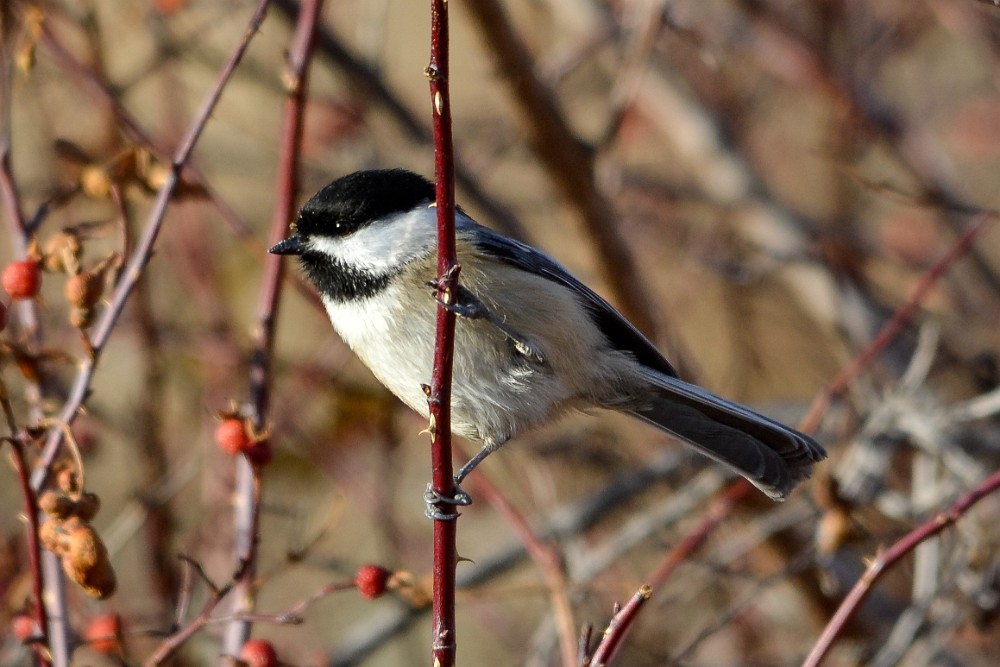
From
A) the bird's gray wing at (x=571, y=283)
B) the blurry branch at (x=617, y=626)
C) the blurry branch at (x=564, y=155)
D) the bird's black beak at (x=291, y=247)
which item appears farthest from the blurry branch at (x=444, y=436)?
the blurry branch at (x=564, y=155)

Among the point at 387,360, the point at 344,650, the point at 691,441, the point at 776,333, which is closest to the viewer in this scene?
the point at 387,360

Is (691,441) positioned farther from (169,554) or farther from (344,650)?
(169,554)

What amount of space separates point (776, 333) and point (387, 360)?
251 centimetres

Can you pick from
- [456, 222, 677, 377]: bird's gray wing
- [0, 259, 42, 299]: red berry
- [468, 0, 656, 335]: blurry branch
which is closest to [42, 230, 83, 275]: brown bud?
[0, 259, 42, 299]: red berry

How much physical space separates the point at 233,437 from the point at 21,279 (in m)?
0.34

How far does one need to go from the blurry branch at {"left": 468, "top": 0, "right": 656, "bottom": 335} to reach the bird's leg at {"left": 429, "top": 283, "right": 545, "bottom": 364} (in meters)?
0.84

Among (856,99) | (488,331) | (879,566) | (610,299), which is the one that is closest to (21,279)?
(488,331)

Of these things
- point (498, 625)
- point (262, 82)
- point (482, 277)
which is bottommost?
point (498, 625)

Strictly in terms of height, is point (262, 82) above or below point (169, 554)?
above

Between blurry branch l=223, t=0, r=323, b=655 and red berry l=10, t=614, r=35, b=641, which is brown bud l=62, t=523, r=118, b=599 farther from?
blurry branch l=223, t=0, r=323, b=655

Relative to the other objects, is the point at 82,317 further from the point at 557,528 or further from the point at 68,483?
the point at 557,528

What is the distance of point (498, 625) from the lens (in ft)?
11.3

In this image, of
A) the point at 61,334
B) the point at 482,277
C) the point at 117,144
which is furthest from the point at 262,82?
the point at 482,277

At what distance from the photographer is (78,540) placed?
1243 millimetres
